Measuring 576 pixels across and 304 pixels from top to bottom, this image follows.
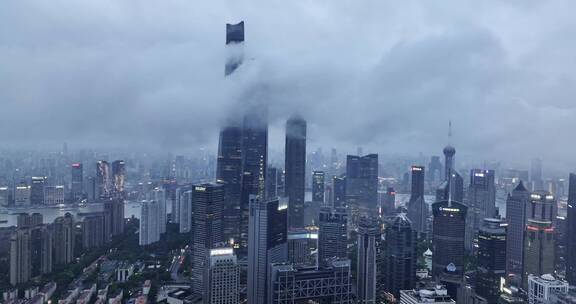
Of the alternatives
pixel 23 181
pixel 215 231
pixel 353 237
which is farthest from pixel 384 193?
pixel 23 181

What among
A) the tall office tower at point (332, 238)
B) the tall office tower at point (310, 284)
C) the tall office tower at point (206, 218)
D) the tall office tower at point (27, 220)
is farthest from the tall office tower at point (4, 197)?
the tall office tower at point (332, 238)

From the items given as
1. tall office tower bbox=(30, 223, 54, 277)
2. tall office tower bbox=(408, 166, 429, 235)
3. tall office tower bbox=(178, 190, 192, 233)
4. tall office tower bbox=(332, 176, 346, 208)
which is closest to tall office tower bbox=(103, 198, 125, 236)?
tall office tower bbox=(178, 190, 192, 233)

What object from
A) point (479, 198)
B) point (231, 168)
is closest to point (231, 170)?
point (231, 168)

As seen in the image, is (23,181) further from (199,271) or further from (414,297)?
(414,297)

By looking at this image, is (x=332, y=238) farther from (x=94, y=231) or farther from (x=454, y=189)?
(x=94, y=231)

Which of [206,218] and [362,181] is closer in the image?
[206,218]

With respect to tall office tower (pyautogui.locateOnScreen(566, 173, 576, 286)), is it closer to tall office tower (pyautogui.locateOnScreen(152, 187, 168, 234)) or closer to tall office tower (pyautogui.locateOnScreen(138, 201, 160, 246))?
tall office tower (pyautogui.locateOnScreen(138, 201, 160, 246))
